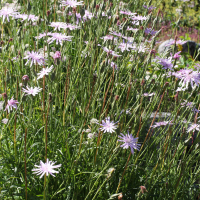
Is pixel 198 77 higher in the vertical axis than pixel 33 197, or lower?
higher

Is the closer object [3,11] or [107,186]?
[107,186]

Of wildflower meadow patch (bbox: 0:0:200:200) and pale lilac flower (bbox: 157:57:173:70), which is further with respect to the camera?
pale lilac flower (bbox: 157:57:173:70)

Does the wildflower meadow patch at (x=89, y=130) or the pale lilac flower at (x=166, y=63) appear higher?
the pale lilac flower at (x=166, y=63)

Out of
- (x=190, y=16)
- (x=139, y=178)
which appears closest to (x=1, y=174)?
(x=139, y=178)

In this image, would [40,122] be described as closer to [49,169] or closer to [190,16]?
[49,169]

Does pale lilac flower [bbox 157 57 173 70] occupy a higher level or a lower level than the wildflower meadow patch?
higher

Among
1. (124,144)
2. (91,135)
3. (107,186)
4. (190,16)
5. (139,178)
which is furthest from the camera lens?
(190,16)

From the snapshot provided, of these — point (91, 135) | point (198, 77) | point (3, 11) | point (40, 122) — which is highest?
point (3, 11)

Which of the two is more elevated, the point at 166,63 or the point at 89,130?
the point at 166,63

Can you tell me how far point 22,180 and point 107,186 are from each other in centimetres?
55

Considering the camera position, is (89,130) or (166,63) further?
(166,63)

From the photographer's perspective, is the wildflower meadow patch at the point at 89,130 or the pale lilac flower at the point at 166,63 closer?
the wildflower meadow patch at the point at 89,130

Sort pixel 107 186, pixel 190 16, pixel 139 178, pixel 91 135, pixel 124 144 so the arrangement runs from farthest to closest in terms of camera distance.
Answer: pixel 190 16 < pixel 139 178 < pixel 107 186 < pixel 91 135 < pixel 124 144

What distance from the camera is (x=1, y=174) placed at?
149 centimetres
